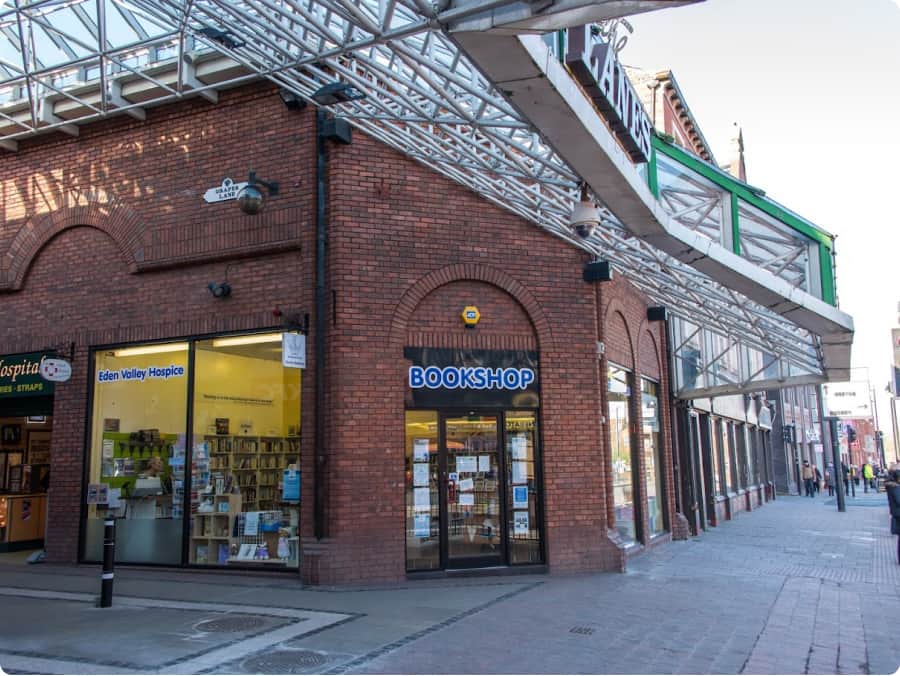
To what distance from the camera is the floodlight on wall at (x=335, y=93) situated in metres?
9.45

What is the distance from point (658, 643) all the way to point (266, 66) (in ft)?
28.1

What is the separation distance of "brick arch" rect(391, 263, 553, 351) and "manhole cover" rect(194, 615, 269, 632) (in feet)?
13.7

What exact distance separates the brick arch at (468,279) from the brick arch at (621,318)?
1.35 metres

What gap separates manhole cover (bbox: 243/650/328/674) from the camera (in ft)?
20.3

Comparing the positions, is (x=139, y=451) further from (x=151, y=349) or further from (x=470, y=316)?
(x=470, y=316)

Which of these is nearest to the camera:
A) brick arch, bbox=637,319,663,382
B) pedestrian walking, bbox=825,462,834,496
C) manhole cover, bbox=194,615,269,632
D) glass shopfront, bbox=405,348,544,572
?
manhole cover, bbox=194,615,269,632

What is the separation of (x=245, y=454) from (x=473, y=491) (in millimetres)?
3567

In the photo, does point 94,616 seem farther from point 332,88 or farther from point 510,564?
point 332,88

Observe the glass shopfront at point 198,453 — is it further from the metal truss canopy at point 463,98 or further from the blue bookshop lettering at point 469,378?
the metal truss canopy at point 463,98

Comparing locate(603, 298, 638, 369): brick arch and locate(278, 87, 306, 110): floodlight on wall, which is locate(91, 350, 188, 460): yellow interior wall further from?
locate(603, 298, 638, 369): brick arch

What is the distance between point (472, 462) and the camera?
11039 millimetres

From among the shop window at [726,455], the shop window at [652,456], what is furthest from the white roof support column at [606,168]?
the shop window at [726,455]

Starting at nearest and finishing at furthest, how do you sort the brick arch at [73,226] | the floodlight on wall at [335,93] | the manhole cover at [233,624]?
1. the manhole cover at [233,624]
2. the floodlight on wall at [335,93]
3. the brick arch at [73,226]

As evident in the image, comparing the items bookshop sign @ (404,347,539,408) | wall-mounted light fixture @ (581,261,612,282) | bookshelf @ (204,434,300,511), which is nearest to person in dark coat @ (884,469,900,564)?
wall-mounted light fixture @ (581,261,612,282)
